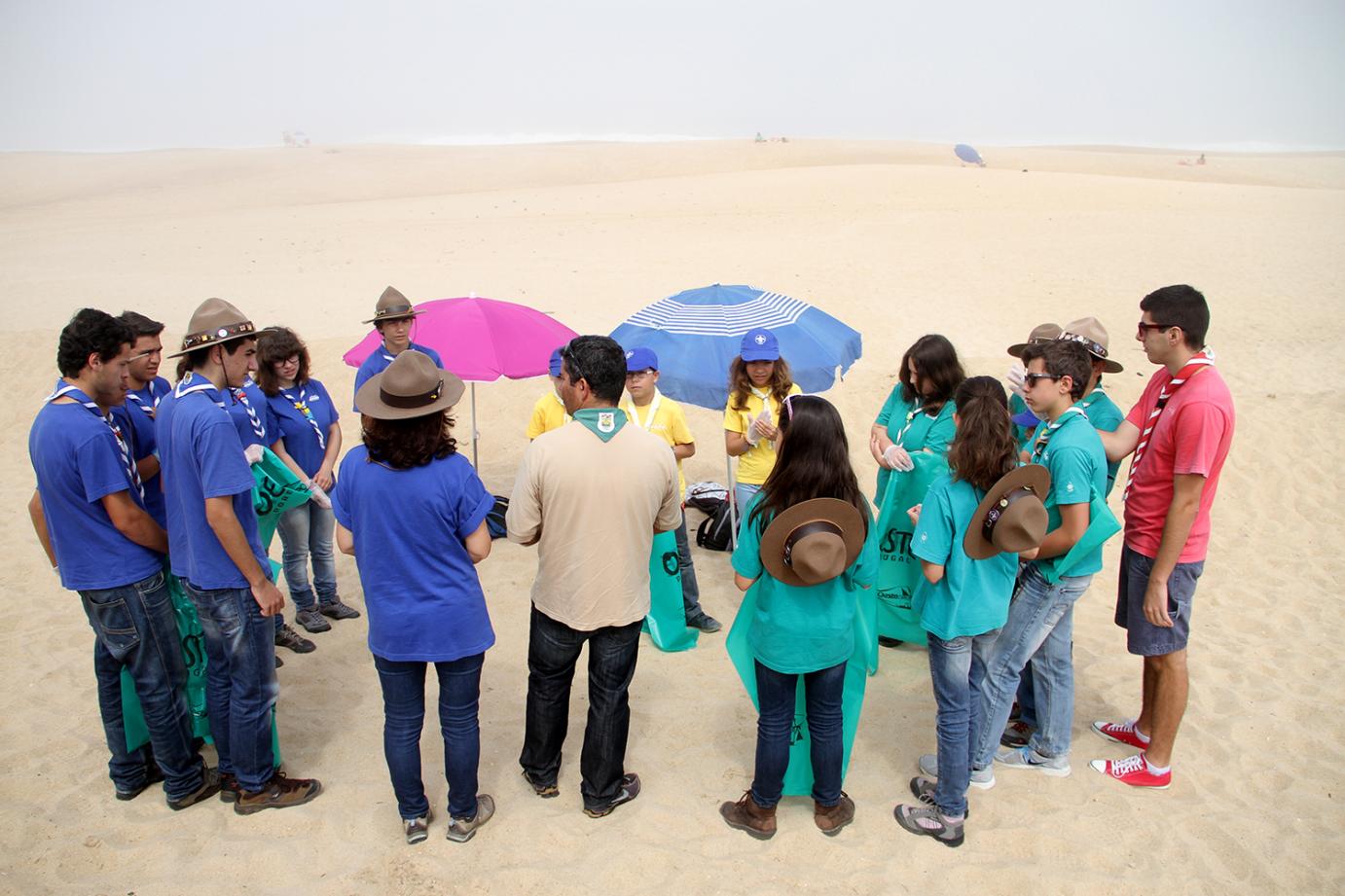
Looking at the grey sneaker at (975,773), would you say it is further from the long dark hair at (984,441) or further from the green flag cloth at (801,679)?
the long dark hair at (984,441)

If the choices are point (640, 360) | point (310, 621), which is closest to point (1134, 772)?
point (640, 360)

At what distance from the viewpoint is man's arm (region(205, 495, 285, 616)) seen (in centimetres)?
355

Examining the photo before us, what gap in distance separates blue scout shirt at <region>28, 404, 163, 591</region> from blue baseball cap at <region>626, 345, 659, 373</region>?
2.65 meters

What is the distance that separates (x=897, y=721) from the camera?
16.1 ft

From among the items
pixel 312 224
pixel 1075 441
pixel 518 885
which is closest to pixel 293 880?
pixel 518 885

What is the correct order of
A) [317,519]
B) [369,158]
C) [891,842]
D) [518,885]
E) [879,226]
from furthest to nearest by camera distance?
1. [369,158]
2. [879,226]
3. [317,519]
4. [891,842]
5. [518,885]

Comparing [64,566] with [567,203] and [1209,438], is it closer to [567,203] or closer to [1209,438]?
[1209,438]

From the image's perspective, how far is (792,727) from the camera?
3.91m

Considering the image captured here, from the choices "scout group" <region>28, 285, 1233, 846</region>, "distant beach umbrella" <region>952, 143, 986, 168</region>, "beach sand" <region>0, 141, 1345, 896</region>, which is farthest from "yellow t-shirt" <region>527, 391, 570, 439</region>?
"distant beach umbrella" <region>952, 143, 986, 168</region>

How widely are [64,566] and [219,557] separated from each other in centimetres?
72

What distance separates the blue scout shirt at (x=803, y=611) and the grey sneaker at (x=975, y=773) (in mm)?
1192

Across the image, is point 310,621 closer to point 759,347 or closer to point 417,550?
point 417,550

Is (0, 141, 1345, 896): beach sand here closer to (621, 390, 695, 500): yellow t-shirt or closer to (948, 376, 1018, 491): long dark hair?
(621, 390, 695, 500): yellow t-shirt

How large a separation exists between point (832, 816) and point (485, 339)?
4221 mm
